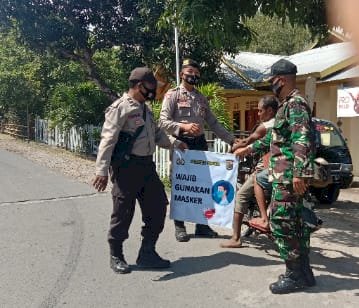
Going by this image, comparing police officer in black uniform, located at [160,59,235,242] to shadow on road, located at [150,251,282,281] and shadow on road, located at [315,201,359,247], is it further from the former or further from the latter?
shadow on road, located at [315,201,359,247]

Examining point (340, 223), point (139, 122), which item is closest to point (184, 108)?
point (139, 122)

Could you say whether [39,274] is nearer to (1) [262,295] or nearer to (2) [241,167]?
(1) [262,295]

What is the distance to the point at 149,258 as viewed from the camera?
186 inches

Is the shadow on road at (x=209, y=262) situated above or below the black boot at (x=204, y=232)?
below

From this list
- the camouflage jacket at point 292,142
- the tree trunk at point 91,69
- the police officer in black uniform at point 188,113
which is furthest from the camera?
the tree trunk at point 91,69

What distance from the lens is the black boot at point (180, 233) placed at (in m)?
5.58

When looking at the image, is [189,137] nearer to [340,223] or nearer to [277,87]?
[277,87]

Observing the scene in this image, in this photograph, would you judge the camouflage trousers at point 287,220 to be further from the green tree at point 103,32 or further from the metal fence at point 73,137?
the green tree at point 103,32

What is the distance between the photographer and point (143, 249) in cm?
478

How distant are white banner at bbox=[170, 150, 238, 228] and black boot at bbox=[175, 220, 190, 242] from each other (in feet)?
0.88

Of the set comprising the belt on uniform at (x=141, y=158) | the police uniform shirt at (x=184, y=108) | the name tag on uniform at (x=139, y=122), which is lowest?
the belt on uniform at (x=141, y=158)

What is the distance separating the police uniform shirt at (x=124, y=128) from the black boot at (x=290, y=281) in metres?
1.64

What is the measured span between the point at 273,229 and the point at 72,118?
554 inches

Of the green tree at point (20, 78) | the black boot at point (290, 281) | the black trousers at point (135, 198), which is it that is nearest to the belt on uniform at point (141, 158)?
the black trousers at point (135, 198)
